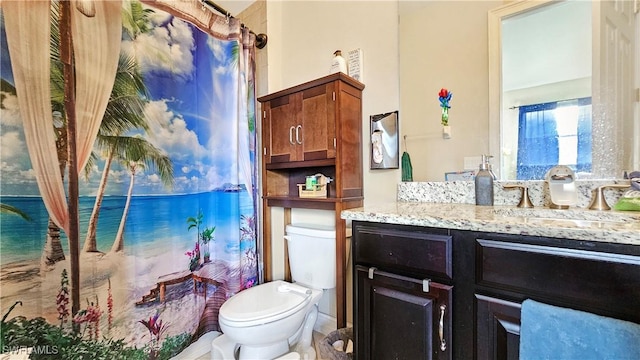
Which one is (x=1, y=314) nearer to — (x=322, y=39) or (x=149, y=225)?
(x=149, y=225)

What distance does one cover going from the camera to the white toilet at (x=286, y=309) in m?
1.17

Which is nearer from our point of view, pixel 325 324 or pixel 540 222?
pixel 540 222

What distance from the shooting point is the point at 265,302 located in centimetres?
131

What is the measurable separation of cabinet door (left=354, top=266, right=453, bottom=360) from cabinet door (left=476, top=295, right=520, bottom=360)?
8cm

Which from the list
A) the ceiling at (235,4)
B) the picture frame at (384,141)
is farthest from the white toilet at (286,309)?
the ceiling at (235,4)

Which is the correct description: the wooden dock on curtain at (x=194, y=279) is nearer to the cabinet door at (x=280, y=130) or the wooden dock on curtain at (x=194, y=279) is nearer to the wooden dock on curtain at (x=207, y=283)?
the wooden dock on curtain at (x=207, y=283)

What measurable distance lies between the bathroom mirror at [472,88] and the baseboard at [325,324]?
106cm

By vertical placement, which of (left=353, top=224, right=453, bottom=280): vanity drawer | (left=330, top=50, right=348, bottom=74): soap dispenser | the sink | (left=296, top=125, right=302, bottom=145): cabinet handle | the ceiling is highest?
the ceiling

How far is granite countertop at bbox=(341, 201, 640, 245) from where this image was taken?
2.01 ft

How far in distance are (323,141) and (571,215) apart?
3.44 ft

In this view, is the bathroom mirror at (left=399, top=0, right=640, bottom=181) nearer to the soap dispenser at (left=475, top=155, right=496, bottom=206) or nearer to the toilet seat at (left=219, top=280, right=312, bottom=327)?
the soap dispenser at (left=475, top=155, right=496, bottom=206)

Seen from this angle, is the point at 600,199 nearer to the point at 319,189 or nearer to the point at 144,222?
the point at 319,189

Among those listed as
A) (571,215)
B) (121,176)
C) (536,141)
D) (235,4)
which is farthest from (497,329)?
(235,4)

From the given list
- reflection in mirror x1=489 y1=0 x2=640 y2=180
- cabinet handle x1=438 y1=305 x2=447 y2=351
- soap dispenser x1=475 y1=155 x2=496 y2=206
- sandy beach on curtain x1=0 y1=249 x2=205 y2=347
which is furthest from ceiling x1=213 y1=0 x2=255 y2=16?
cabinet handle x1=438 y1=305 x2=447 y2=351
